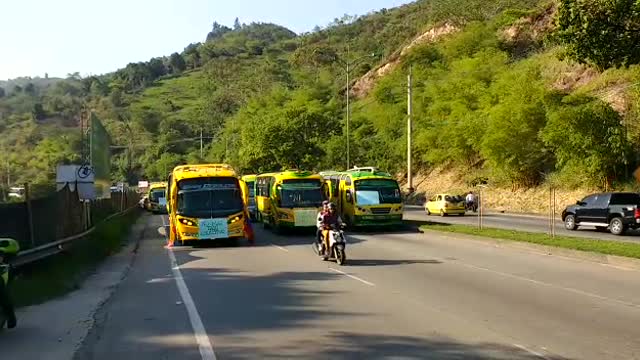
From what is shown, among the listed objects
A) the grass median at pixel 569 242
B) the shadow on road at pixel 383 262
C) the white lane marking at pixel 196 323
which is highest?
the grass median at pixel 569 242

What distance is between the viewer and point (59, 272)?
49.7ft

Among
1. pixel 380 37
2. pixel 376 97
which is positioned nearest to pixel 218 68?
pixel 380 37

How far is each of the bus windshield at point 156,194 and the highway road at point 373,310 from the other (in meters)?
37.8

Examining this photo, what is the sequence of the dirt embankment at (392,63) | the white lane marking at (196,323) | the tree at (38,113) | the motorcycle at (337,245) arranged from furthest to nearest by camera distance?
the dirt embankment at (392,63), the tree at (38,113), the motorcycle at (337,245), the white lane marking at (196,323)

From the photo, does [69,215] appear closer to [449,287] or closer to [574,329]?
[449,287]

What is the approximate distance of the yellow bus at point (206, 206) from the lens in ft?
77.2

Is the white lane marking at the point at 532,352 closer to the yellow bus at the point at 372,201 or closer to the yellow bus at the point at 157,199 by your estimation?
the yellow bus at the point at 372,201

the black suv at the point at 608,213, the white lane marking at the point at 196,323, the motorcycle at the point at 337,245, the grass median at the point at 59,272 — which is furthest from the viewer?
the black suv at the point at 608,213

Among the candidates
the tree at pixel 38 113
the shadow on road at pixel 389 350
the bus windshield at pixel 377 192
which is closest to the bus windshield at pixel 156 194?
the bus windshield at pixel 377 192

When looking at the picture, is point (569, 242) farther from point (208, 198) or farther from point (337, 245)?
point (208, 198)

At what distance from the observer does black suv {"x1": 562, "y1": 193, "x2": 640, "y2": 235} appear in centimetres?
2758

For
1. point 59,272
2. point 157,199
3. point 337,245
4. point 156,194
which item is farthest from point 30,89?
point 59,272

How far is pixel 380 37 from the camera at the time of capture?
147 meters

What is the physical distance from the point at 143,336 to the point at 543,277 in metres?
8.97
